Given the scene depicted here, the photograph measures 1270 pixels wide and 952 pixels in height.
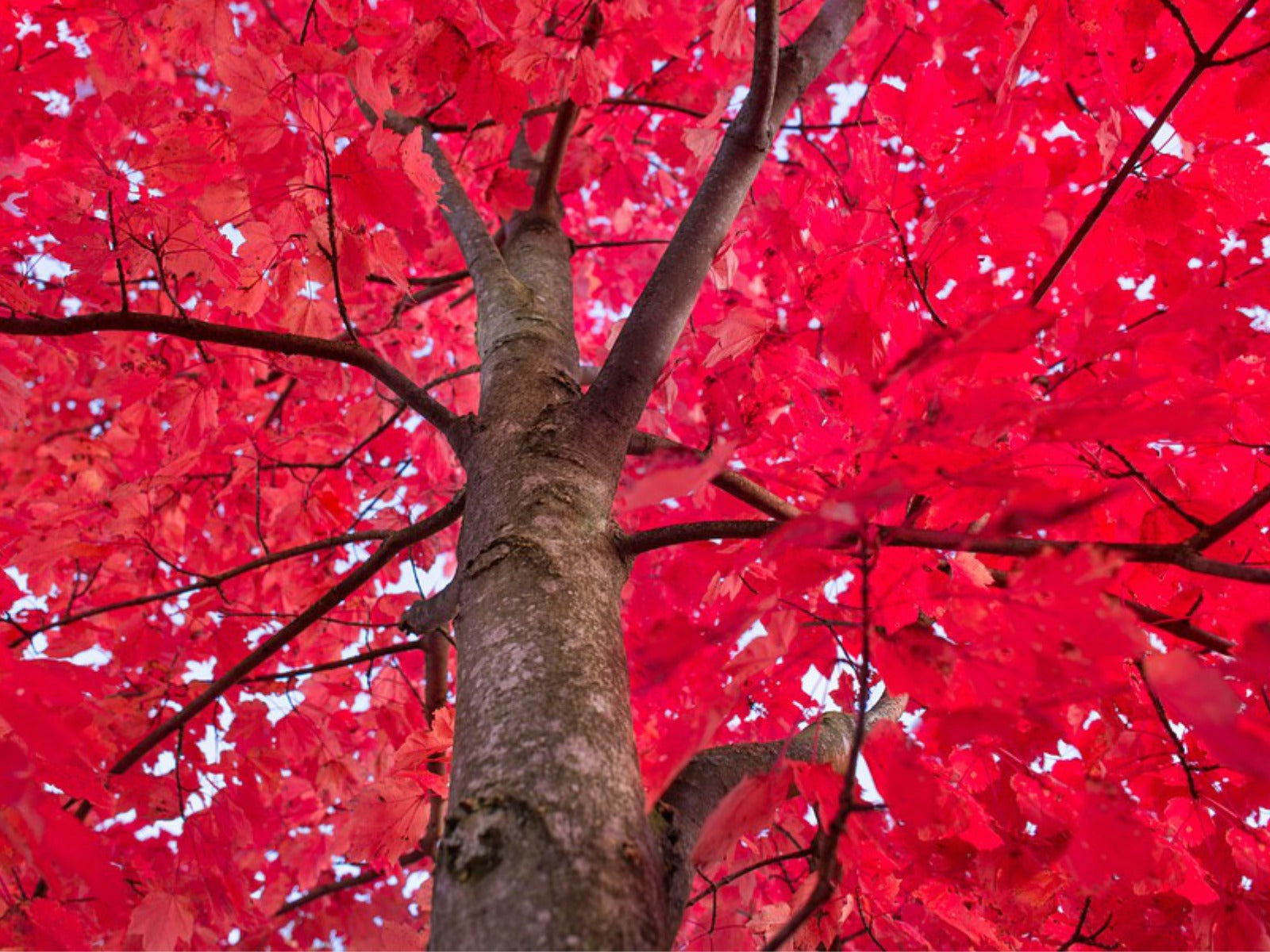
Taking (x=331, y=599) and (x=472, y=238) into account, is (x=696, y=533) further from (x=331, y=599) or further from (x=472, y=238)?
(x=472, y=238)

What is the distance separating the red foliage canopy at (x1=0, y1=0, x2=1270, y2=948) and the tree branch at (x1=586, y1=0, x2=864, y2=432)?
0.22m

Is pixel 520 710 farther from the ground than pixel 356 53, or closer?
closer

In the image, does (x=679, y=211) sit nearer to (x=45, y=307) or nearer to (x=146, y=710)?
(x=146, y=710)

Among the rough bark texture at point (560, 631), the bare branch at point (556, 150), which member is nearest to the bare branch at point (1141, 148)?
the rough bark texture at point (560, 631)

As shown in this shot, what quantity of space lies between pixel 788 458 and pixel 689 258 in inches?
46.5

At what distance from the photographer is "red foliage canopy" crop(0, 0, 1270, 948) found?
117 centimetres

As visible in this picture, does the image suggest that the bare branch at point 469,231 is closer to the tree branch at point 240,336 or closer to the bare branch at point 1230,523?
the tree branch at point 240,336

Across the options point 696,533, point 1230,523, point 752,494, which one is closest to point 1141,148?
point 1230,523

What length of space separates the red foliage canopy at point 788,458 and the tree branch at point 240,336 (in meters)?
0.01

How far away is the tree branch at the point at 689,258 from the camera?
5.89 ft

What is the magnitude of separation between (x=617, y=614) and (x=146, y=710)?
300cm

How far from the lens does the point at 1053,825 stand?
2.06 metres

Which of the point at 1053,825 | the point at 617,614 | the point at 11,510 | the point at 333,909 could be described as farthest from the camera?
the point at 11,510

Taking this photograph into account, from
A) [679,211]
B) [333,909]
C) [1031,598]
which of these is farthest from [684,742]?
[333,909]
